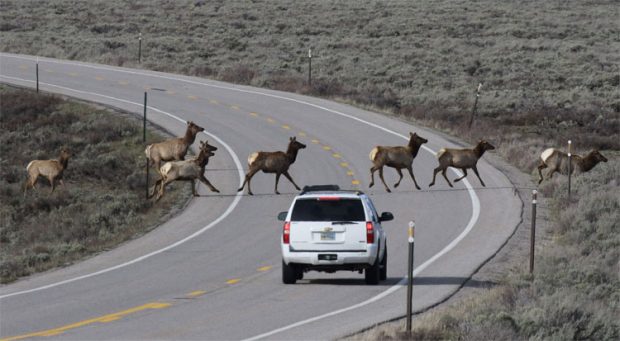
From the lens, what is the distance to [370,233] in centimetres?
2000

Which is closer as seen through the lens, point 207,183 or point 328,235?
point 328,235

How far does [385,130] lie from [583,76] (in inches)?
908

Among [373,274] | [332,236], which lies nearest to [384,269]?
[373,274]

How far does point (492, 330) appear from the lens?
15570 mm

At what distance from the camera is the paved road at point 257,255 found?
17.3 metres

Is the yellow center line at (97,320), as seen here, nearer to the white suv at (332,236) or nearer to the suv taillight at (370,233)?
the white suv at (332,236)

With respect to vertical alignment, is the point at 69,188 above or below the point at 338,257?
below

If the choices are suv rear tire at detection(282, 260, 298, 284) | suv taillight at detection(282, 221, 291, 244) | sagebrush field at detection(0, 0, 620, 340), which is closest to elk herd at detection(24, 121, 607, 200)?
sagebrush field at detection(0, 0, 620, 340)

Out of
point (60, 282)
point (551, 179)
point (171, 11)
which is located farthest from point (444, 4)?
point (60, 282)

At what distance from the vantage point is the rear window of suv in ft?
66.4

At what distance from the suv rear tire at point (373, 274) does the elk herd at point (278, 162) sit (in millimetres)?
11466

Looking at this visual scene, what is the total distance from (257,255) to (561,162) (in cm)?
1235

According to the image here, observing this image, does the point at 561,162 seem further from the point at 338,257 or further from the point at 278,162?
the point at 338,257

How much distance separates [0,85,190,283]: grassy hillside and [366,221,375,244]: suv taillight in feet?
22.1
